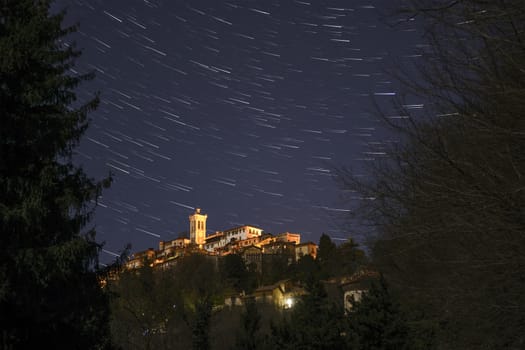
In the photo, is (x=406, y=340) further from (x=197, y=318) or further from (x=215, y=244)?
(x=215, y=244)

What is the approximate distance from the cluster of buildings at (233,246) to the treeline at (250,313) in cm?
1272

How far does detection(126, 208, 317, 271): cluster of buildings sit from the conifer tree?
80522mm

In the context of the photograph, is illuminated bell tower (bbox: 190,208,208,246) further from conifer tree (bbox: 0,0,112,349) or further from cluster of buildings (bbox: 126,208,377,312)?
conifer tree (bbox: 0,0,112,349)

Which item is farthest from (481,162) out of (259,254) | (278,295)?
(259,254)

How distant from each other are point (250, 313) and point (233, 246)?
323 feet

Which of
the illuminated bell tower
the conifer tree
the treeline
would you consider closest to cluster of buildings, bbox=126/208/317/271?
the illuminated bell tower

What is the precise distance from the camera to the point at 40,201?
12797 millimetres

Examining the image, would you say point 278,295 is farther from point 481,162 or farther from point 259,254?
point 481,162

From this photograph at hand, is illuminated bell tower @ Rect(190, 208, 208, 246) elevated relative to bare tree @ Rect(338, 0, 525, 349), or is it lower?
elevated

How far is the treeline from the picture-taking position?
60.3 feet

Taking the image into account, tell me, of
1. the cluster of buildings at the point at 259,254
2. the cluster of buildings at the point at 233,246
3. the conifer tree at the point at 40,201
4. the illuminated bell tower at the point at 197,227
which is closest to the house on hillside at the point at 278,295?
the cluster of buildings at the point at 259,254

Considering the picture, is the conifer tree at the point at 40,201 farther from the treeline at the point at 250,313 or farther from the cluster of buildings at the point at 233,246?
the cluster of buildings at the point at 233,246

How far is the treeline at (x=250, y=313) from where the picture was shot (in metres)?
18.4

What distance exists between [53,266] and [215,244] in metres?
144
